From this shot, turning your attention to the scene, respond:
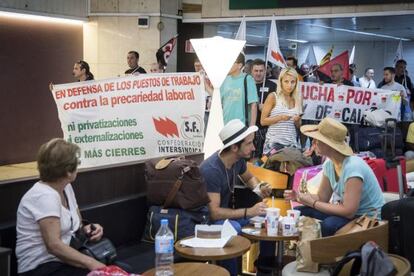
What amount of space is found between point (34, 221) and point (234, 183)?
1897 mm

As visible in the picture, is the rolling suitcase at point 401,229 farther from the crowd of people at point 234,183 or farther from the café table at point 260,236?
the café table at point 260,236

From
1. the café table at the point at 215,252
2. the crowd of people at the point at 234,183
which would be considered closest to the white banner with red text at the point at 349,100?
the crowd of people at the point at 234,183

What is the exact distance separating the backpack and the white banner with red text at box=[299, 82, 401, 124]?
18.2ft

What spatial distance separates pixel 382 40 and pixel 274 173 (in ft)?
55.1

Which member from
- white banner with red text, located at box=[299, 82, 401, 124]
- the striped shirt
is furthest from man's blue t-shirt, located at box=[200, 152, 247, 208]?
white banner with red text, located at box=[299, 82, 401, 124]

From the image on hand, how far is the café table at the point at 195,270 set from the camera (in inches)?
121

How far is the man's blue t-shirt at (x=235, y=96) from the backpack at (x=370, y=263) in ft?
11.7

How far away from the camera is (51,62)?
10234 mm

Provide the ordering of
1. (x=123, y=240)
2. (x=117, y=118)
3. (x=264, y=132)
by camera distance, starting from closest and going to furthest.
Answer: (x=123, y=240), (x=117, y=118), (x=264, y=132)

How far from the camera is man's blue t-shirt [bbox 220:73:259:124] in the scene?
21.1 feet

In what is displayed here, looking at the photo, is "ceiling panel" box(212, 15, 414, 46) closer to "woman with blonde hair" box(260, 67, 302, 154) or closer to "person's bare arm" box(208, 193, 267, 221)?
"woman with blonde hair" box(260, 67, 302, 154)

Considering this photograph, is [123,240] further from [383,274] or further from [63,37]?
[63,37]

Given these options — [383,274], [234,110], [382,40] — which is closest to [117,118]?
[234,110]

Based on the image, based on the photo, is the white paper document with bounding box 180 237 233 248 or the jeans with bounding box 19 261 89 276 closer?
the jeans with bounding box 19 261 89 276
